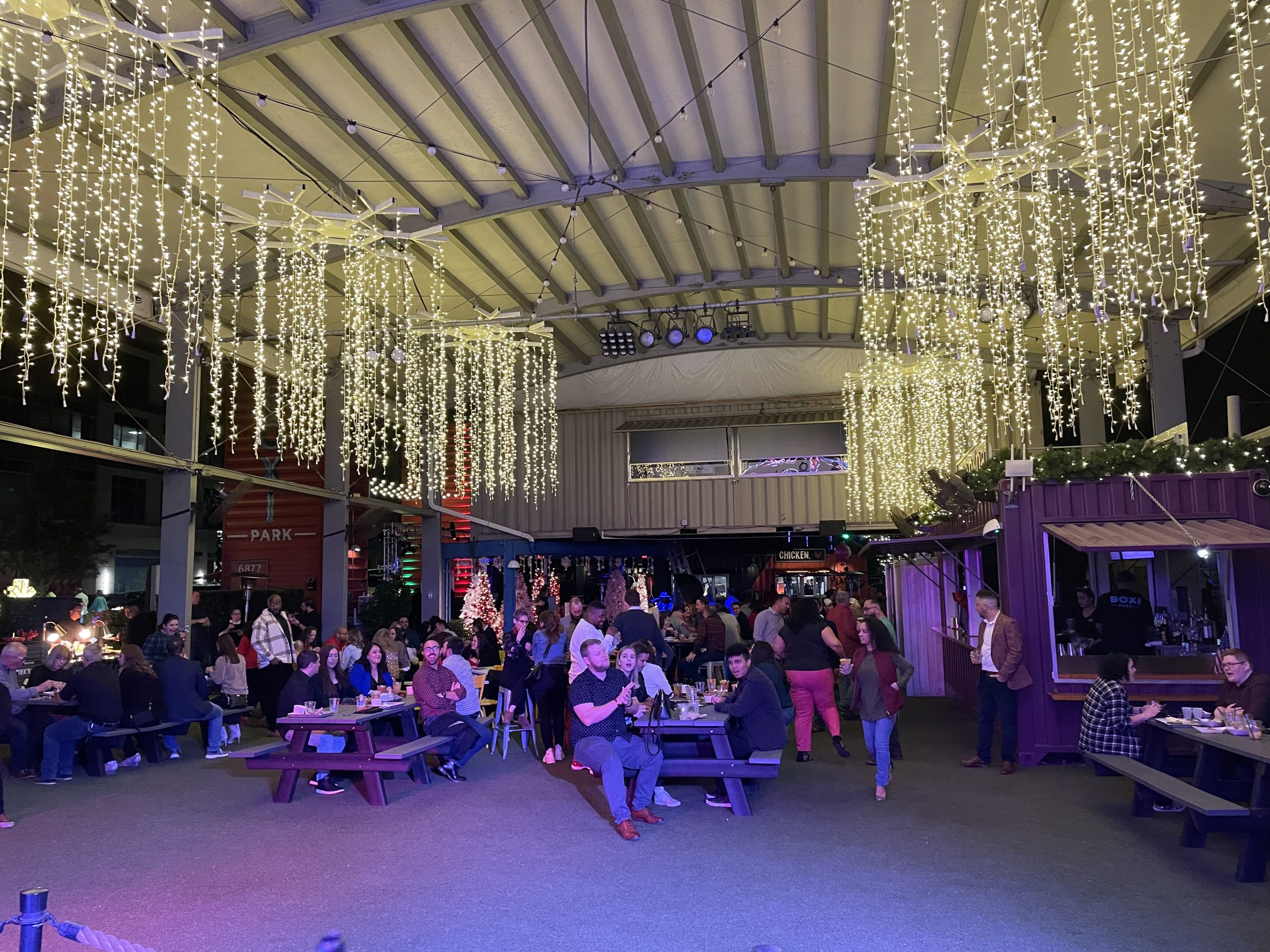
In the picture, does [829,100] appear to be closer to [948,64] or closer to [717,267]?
[948,64]

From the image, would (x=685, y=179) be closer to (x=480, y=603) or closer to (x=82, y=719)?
(x=82, y=719)

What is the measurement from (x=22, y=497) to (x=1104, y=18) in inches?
804

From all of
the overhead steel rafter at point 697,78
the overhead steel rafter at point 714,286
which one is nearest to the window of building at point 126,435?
the overhead steel rafter at point 714,286

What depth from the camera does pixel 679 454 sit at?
2084 centimetres

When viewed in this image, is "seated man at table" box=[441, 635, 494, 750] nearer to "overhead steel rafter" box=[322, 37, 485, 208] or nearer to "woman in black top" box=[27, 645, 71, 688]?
"woman in black top" box=[27, 645, 71, 688]

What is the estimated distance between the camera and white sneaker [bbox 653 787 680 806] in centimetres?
640

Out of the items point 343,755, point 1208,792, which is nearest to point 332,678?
point 343,755

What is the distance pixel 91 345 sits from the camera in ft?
43.3

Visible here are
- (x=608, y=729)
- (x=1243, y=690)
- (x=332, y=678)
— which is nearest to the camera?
(x=1243, y=690)

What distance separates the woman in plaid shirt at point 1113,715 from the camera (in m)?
6.23

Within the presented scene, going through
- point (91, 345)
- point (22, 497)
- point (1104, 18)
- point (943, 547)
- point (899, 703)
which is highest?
point (1104, 18)

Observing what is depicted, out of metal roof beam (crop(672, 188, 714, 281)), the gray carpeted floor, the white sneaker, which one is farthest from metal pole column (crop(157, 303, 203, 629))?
the white sneaker

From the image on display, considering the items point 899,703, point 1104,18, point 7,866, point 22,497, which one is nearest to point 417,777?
point 7,866

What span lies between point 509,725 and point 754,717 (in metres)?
3.21
